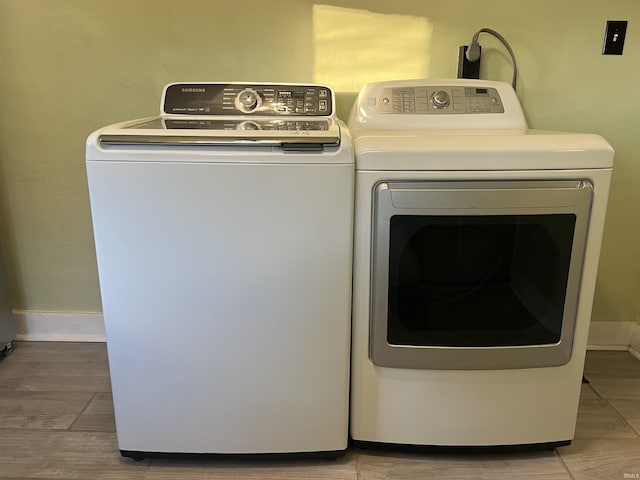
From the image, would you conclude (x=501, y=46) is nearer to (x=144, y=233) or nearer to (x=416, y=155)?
(x=416, y=155)

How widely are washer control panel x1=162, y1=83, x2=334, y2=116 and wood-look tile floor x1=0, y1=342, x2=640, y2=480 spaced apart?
3.21 ft

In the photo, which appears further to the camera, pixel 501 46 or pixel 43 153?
pixel 43 153

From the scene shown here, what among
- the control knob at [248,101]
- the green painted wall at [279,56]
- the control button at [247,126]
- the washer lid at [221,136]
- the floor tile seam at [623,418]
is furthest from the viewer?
the green painted wall at [279,56]

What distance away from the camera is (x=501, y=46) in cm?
177

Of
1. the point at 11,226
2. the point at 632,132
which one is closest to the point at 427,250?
the point at 632,132

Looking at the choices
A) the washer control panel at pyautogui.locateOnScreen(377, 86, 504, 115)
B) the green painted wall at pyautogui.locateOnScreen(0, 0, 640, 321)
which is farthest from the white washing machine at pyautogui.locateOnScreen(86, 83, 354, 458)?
the green painted wall at pyautogui.locateOnScreen(0, 0, 640, 321)

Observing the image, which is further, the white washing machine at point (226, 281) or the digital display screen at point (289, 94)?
the digital display screen at point (289, 94)

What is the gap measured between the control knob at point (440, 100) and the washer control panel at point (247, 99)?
0.32 meters

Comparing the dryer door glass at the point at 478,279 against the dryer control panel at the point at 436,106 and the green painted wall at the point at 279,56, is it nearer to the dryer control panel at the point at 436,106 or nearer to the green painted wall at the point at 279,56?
the dryer control panel at the point at 436,106

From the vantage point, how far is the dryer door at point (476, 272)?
1.18 m

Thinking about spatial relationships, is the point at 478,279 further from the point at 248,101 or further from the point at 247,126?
the point at 248,101

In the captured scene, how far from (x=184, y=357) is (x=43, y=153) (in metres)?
1.09

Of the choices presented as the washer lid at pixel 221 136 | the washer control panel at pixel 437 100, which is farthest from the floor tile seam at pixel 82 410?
the washer control panel at pixel 437 100

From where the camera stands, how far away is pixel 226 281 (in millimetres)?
1223
